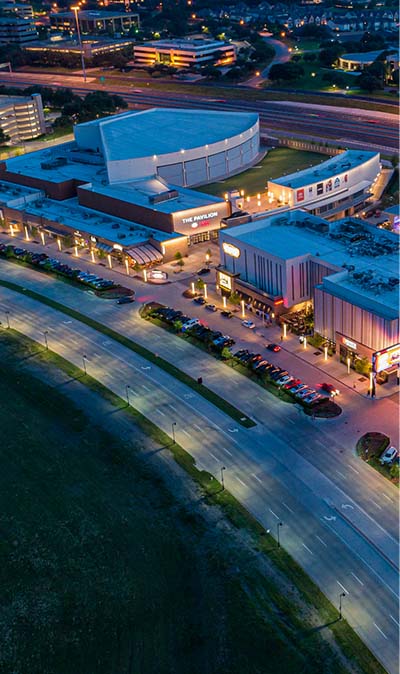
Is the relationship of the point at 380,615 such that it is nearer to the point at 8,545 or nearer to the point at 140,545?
the point at 140,545

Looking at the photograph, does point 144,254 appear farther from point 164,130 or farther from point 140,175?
point 164,130

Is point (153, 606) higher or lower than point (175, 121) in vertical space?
lower

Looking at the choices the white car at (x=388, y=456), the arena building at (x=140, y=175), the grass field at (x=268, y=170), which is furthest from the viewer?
the grass field at (x=268, y=170)

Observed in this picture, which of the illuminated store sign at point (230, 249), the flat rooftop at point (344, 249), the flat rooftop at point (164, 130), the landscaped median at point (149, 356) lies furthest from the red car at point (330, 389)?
the flat rooftop at point (164, 130)

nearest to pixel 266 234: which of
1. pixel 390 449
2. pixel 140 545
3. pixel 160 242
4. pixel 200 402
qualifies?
pixel 160 242

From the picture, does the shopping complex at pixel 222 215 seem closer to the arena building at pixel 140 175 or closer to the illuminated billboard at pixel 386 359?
the arena building at pixel 140 175

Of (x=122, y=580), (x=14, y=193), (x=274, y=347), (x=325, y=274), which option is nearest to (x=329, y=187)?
(x=325, y=274)

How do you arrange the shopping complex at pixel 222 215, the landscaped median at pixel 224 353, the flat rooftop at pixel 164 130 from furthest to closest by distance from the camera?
the flat rooftop at pixel 164 130 → the shopping complex at pixel 222 215 → the landscaped median at pixel 224 353
